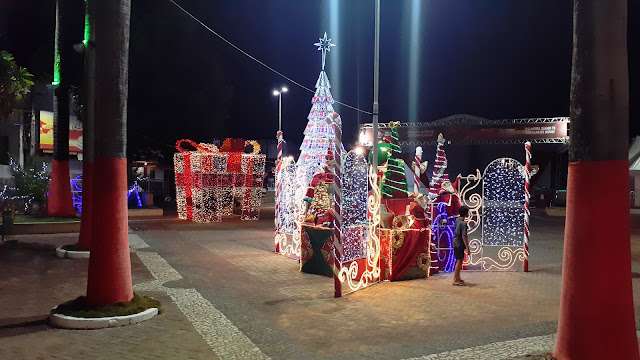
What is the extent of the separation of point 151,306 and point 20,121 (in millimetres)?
33052

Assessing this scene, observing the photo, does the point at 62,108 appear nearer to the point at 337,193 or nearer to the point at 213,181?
the point at 213,181

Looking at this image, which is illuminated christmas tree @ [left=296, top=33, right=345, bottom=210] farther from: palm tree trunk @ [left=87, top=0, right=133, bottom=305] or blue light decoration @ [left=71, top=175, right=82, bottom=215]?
blue light decoration @ [left=71, top=175, right=82, bottom=215]

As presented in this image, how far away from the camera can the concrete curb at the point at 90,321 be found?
7828mm

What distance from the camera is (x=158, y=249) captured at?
1579 cm

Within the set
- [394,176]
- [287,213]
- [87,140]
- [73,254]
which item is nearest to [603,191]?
[394,176]

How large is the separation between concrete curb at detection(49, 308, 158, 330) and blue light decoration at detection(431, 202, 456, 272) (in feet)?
21.5

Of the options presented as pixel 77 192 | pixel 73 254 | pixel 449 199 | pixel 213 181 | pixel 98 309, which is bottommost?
pixel 73 254

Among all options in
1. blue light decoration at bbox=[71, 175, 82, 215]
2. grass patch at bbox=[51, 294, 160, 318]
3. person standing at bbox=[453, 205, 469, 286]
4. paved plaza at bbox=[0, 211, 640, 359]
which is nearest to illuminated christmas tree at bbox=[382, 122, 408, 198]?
person standing at bbox=[453, 205, 469, 286]

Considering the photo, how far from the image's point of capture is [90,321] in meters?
7.84

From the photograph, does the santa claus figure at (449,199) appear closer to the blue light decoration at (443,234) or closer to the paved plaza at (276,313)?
the blue light decoration at (443,234)

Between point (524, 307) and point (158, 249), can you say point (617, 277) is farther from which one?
point (158, 249)

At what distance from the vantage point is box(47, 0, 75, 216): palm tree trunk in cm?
1814

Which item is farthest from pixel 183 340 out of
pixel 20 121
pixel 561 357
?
pixel 20 121

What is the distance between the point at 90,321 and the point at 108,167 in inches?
82.0
